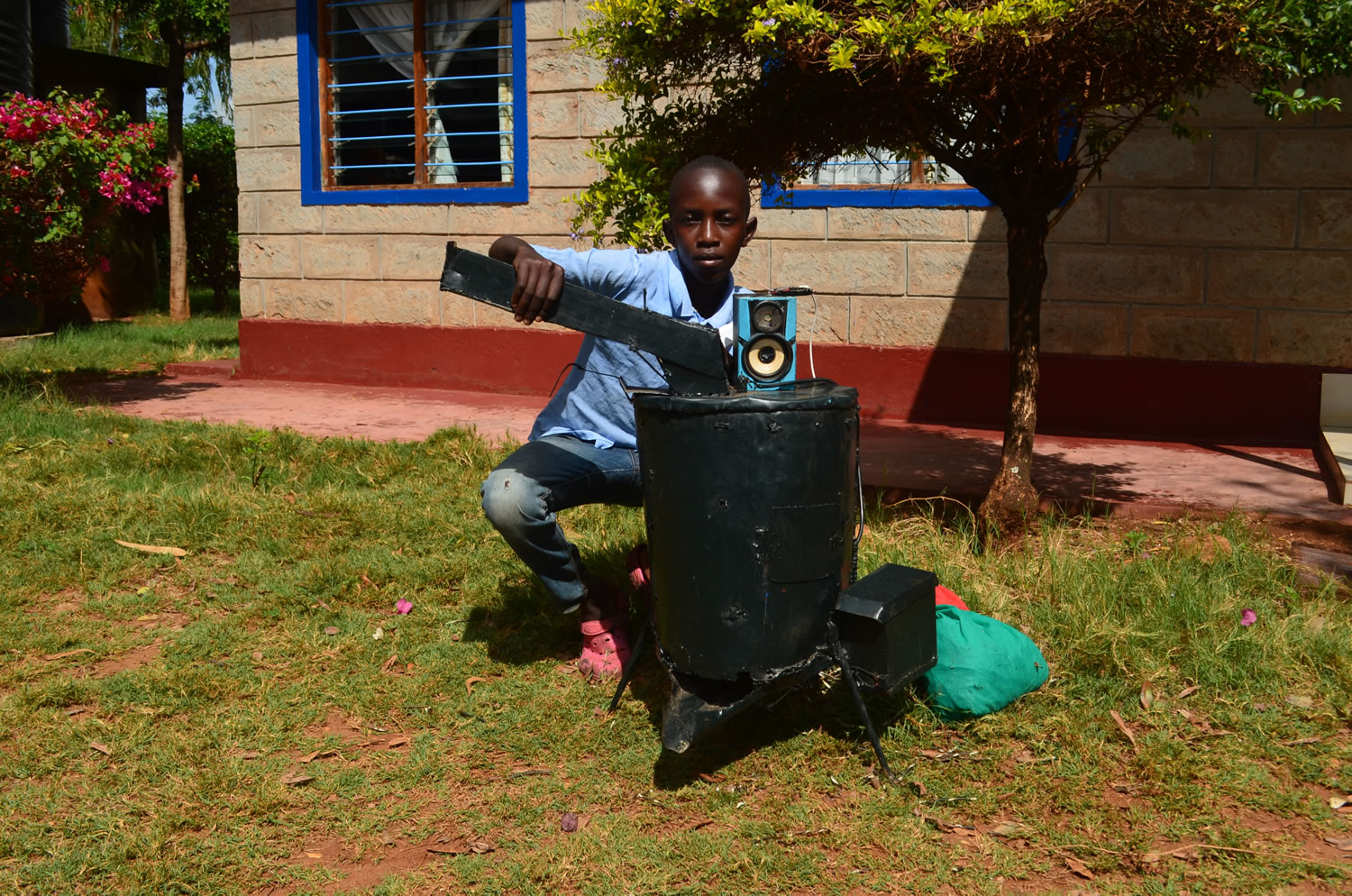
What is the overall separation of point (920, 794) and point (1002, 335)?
16.1ft

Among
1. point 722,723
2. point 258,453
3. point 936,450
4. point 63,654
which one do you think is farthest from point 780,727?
point 258,453

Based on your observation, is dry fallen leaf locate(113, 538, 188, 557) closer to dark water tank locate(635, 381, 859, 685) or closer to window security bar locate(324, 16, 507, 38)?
dark water tank locate(635, 381, 859, 685)

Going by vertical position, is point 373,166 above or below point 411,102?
below

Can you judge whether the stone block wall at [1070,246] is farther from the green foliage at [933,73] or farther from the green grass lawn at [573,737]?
the green grass lawn at [573,737]

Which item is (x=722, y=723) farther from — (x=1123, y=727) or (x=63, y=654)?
(x=63, y=654)

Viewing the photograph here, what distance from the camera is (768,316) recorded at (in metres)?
2.88

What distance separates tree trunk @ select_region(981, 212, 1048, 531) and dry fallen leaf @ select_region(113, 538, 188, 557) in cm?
332

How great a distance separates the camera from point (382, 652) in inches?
152

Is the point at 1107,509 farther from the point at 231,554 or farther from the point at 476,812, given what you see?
the point at 231,554

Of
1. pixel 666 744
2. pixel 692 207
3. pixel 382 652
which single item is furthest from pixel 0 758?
pixel 692 207

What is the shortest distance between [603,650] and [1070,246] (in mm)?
4811

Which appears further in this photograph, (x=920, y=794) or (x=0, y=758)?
(x=0, y=758)

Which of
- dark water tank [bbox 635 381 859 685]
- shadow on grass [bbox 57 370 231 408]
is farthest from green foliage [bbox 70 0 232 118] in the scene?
dark water tank [bbox 635 381 859 685]

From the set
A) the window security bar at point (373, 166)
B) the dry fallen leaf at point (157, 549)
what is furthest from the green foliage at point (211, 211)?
the dry fallen leaf at point (157, 549)
